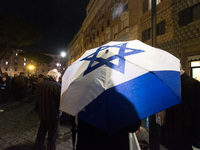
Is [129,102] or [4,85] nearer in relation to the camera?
[129,102]

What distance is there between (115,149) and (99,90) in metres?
0.79

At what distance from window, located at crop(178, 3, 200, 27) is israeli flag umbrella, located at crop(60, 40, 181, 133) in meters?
9.76

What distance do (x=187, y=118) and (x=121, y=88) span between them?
1117 millimetres

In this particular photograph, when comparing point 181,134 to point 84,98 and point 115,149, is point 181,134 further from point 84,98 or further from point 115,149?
point 84,98

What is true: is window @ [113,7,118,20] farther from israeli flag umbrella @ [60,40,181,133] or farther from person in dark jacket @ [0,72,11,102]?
israeli flag umbrella @ [60,40,181,133]

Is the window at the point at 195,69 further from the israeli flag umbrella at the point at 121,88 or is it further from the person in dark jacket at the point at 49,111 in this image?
the person in dark jacket at the point at 49,111

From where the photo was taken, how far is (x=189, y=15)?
906 centimetres

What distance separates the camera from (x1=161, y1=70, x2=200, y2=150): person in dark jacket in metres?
1.64

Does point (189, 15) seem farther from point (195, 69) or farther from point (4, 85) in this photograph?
point (4, 85)

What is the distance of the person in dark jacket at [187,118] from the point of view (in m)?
1.64

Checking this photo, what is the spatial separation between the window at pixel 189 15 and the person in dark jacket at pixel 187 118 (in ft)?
30.6

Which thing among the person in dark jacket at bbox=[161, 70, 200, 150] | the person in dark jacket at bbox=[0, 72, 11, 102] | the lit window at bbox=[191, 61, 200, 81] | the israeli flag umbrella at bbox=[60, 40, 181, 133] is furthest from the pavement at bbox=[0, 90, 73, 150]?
the lit window at bbox=[191, 61, 200, 81]

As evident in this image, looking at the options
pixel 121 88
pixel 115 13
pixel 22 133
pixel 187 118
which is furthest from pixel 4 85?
pixel 115 13

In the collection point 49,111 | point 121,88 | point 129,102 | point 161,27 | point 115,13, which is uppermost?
point 115,13
